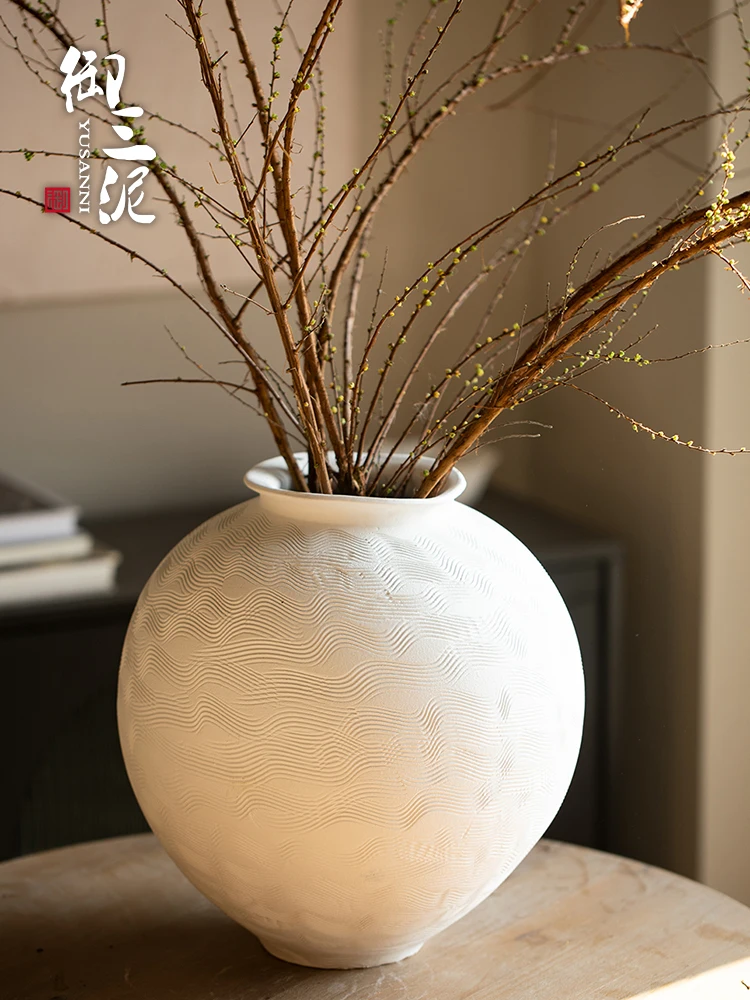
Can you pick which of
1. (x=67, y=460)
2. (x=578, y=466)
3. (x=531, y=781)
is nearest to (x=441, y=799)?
(x=531, y=781)


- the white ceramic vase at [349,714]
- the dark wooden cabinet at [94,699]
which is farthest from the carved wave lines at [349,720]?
the dark wooden cabinet at [94,699]

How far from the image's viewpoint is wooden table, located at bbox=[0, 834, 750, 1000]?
0.90 meters

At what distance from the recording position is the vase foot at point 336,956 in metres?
0.90

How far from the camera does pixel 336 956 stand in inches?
35.4

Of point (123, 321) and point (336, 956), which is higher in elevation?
point (123, 321)

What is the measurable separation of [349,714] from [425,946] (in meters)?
0.30

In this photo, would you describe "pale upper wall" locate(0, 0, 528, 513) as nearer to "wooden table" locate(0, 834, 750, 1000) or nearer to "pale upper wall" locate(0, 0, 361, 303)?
"pale upper wall" locate(0, 0, 361, 303)

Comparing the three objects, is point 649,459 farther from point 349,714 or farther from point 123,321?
point 349,714

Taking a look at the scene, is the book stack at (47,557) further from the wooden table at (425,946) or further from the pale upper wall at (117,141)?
the wooden table at (425,946)

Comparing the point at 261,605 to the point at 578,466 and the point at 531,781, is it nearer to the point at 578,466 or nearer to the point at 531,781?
the point at 531,781

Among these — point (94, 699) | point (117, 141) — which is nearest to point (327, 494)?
point (94, 699)

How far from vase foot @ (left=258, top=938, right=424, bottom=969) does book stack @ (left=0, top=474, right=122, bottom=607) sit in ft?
2.77

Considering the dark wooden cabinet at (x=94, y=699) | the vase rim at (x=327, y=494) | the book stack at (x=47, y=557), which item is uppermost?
the vase rim at (x=327, y=494)

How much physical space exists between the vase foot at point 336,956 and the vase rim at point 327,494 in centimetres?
34
